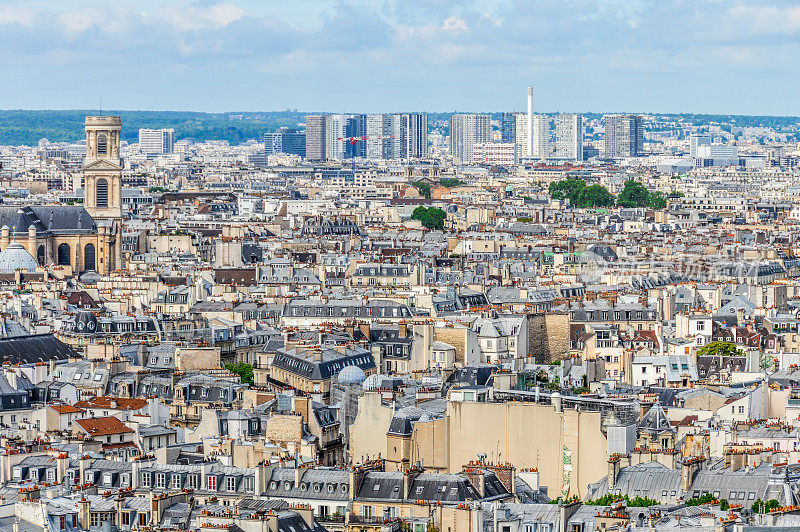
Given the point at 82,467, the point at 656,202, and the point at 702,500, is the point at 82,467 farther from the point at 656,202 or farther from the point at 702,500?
the point at 656,202

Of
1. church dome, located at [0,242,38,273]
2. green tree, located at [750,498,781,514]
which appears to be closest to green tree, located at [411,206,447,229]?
church dome, located at [0,242,38,273]

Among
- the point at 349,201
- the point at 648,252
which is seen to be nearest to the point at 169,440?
the point at 648,252

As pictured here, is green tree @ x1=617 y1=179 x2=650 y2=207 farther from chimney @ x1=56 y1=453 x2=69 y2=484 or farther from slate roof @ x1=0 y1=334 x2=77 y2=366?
chimney @ x1=56 y1=453 x2=69 y2=484

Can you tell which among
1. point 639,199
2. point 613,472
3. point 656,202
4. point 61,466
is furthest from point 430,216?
point 613,472

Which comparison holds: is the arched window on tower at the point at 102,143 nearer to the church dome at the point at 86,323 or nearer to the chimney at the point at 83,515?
the church dome at the point at 86,323

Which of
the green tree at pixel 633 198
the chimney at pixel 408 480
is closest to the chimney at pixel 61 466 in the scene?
the chimney at pixel 408 480

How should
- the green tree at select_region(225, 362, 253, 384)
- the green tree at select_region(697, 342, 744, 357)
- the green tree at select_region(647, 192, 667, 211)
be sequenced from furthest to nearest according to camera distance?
the green tree at select_region(647, 192, 667, 211) → the green tree at select_region(697, 342, 744, 357) → the green tree at select_region(225, 362, 253, 384)
